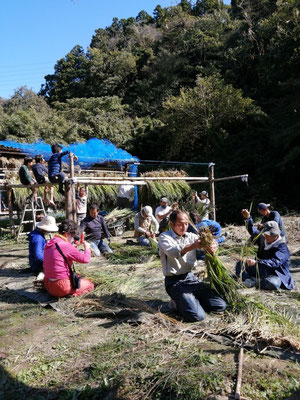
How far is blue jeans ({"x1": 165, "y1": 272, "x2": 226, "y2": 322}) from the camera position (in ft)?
10.9

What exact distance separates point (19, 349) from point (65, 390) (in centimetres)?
90

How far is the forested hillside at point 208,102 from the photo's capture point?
16.0m

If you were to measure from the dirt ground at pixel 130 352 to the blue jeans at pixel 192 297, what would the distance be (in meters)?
0.12

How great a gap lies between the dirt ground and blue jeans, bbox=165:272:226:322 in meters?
0.12

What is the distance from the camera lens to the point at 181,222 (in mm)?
3521

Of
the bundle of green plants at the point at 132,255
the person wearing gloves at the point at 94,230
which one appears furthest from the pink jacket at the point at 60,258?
the person wearing gloves at the point at 94,230

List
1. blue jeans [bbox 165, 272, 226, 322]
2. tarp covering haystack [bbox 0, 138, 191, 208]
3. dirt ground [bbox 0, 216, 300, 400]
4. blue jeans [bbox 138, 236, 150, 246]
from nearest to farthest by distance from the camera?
1. dirt ground [bbox 0, 216, 300, 400]
2. blue jeans [bbox 165, 272, 226, 322]
3. blue jeans [bbox 138, 236, 150, 246]
4. tarp covering haystack [bbox 0, 138, 191, 208]

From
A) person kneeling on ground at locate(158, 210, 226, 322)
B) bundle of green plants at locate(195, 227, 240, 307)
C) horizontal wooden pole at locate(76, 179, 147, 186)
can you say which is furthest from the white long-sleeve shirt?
horizontal wooden pole at locate(76, 179, 147, 186)

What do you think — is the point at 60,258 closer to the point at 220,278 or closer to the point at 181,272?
the point at 181,272

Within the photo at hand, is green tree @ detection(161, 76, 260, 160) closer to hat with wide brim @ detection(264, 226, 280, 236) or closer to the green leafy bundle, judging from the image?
hat with wide brim @ detection(264, 226, 280, 236)

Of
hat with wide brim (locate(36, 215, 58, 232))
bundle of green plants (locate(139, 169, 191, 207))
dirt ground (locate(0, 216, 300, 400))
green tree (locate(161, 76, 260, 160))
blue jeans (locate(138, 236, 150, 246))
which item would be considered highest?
green tree (locate(161, 76, 260, 160))

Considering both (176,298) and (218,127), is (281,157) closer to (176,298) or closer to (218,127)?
(218,127)

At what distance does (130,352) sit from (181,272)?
1079mm

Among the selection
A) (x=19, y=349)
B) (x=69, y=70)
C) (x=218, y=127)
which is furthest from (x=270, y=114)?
(x=69, y=70)
